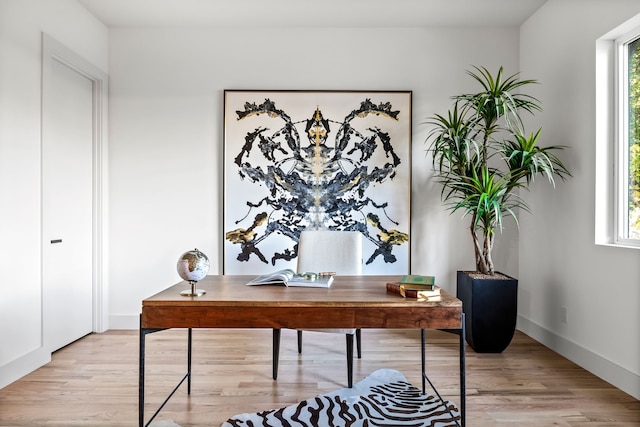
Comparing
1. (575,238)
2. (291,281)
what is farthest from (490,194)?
(291,281)

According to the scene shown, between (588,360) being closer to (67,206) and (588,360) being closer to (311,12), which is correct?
(311,12)

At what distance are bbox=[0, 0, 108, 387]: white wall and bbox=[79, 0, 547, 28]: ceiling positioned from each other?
67 centimetres

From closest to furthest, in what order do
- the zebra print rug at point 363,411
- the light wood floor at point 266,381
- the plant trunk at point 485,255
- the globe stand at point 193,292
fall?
the globe stand at point 193,292 → the zebra print rug at point 363,411 → the light wood floor at point 266,381 → the plant trunk at point 485,255

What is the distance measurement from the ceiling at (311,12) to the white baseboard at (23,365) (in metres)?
2.56

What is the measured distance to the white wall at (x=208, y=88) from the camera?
12.0 ft

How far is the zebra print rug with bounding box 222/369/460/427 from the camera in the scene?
76.5 inches

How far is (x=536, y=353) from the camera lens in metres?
3.00

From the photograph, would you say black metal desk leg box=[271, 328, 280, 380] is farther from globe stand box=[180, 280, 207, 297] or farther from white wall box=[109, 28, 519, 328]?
white wall box=[109, 28, 519, 328]

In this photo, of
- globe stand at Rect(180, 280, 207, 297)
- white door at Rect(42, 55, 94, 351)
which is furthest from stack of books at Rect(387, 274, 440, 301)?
white door at Rect(42, 55, 94, 351)

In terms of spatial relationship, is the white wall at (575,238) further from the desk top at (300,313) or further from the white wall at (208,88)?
the desk top at (300,313)

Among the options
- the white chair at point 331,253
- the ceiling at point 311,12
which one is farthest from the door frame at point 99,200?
the white chair at point 331,253

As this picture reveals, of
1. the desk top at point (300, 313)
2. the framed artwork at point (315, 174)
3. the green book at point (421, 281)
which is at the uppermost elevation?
the framed artwork at point (315, 174)

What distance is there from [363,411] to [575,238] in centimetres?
188

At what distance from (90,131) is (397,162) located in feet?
8.42
